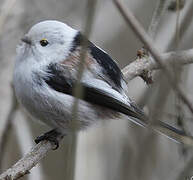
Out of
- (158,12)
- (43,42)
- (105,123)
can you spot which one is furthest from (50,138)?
(158,12)

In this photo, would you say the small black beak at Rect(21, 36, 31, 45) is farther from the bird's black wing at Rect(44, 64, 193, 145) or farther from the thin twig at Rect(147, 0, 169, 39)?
the thin twig at Rect(147, 0, 169, 39)

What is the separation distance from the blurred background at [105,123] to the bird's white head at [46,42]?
21 cm

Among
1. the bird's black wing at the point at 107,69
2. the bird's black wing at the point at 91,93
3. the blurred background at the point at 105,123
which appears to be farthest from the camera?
the blurred background at the point at 105,123

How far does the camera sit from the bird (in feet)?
7.39

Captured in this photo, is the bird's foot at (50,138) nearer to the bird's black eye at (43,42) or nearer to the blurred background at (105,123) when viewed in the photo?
the blurred background at (105,123)

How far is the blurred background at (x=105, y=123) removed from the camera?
250 centimetres

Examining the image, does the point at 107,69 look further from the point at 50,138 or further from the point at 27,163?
the point at 27,163

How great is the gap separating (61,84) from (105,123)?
47 cm

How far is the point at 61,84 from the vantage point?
2.29 m

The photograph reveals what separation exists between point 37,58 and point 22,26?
1122 mm

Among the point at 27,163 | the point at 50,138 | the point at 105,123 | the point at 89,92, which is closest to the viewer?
the point at 27,163

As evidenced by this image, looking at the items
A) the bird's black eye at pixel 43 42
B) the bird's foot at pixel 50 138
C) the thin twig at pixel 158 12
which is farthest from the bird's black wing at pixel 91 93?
the thin twig at pixel 158 12

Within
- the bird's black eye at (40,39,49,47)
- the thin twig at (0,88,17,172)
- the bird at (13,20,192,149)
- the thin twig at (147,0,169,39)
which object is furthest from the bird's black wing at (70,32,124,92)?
the thin twig at (0,88,17,172)

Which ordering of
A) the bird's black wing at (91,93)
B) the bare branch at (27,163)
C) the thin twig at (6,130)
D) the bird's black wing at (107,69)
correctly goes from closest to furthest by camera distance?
the bare branch at (27,163)
the bird's black wing at (91,93)
the bird's black wing at (107,69)
the thin twig at (6,130)
